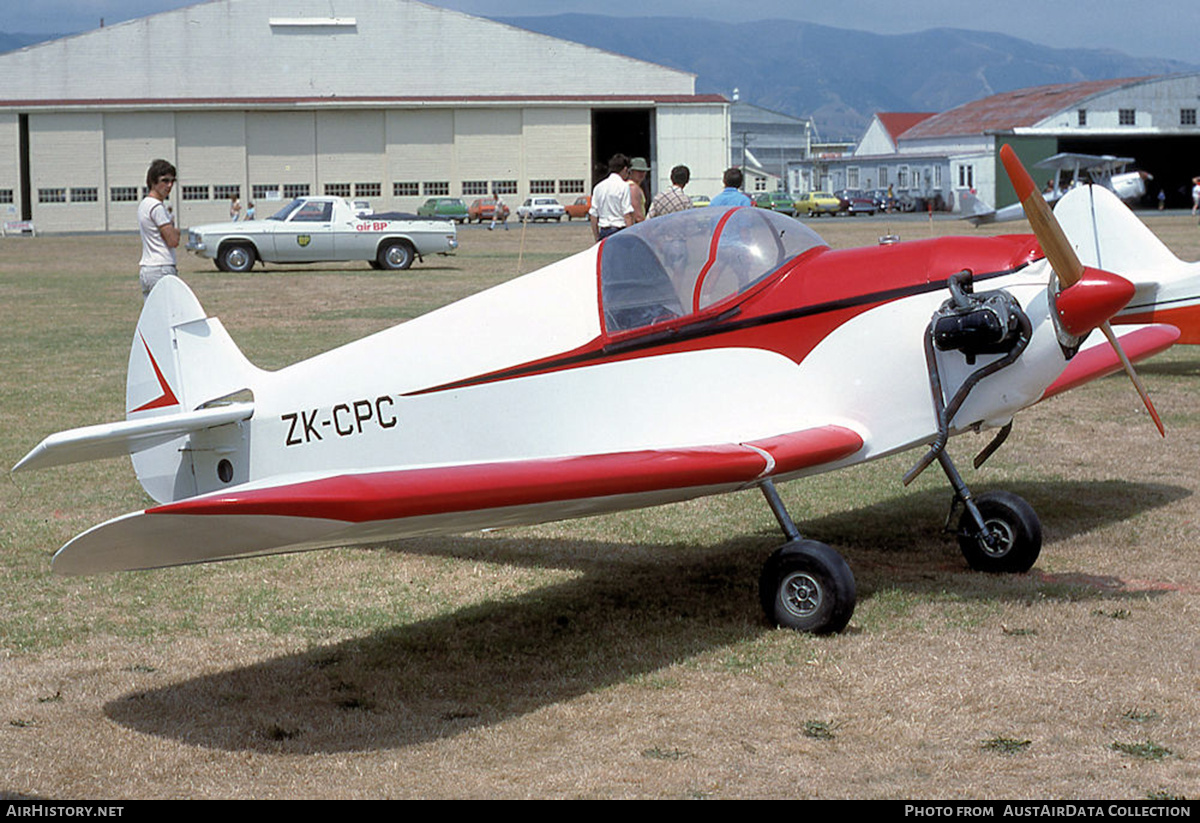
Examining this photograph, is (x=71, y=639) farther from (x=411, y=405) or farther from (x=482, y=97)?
(x=482, y=97)

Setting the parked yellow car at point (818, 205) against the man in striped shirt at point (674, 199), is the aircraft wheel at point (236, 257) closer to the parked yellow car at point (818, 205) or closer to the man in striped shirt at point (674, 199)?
the man in striped shirt at point (674, 199)

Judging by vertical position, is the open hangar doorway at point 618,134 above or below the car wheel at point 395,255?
above

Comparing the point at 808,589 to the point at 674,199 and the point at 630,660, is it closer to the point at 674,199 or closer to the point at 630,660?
the point at 630,660

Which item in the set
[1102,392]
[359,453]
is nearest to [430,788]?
[359,453]

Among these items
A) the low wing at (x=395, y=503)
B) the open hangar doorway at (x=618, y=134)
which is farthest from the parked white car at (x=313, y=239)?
the open hangar doorway at (x=618, y=134)

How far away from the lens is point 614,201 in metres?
14.4

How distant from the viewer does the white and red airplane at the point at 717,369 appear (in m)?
5.52

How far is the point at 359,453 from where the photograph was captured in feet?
19.7

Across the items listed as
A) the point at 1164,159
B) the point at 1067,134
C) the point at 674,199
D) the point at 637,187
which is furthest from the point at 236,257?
the point at 1164,159

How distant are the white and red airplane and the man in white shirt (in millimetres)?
8272

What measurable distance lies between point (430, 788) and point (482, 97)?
210 feet

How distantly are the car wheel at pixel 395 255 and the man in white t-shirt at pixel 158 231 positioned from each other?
18.7 meters

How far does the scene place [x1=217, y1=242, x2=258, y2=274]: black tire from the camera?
29438 millimetres

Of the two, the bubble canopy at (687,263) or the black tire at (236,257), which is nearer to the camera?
the bubble canopy at (687,263)
